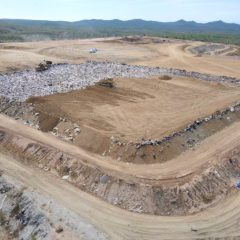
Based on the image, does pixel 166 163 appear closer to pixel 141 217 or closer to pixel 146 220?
pixel 141 217

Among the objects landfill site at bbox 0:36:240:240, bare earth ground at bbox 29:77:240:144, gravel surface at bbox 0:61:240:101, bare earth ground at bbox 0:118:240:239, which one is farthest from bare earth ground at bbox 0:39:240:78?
bare earth ground at bbox 0:118:240:239

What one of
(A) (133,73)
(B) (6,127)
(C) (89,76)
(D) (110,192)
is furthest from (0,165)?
(A) (133,73)

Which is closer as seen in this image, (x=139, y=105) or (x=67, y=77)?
(x=139, y=105)

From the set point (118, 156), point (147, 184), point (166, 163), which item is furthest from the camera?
point (118, 156)

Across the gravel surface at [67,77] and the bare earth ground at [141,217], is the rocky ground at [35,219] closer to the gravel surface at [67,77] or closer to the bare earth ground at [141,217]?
the bare earth ground at [141,217]

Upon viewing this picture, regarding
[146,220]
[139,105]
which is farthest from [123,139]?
[139,105]

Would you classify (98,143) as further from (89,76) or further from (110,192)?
(89,76)

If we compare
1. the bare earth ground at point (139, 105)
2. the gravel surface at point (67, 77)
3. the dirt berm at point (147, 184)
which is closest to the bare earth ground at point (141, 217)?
the dirt berm at point (147, 184)
